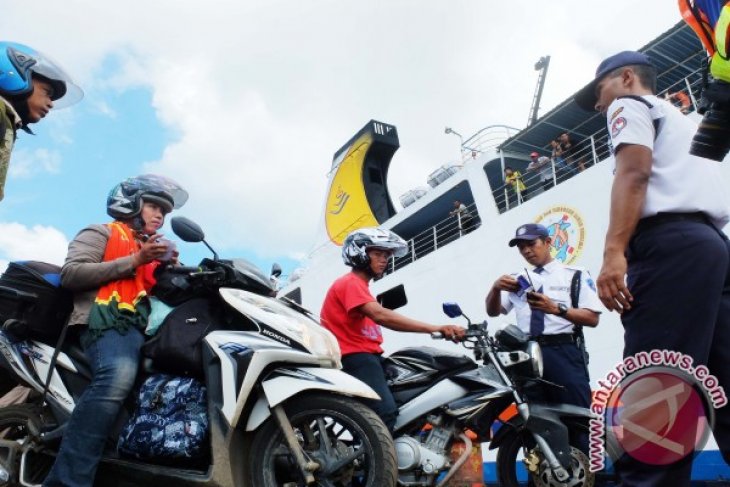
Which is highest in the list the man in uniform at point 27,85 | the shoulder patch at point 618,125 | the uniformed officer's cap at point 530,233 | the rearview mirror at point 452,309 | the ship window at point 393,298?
the uniformed officer's cap at point 530,233

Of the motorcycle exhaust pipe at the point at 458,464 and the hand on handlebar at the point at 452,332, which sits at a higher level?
the hand on handlebar at the point at 452,332

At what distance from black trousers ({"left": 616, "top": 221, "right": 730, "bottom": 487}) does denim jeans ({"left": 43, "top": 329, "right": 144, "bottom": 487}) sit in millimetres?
1814

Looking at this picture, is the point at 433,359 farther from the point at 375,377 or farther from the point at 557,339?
the point at 557,339

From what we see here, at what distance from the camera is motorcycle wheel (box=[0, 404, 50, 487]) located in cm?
228

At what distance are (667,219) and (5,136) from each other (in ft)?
6.66

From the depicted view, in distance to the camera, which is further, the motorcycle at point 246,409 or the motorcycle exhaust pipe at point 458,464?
the motorcycle exhaust pipe at point 458,464

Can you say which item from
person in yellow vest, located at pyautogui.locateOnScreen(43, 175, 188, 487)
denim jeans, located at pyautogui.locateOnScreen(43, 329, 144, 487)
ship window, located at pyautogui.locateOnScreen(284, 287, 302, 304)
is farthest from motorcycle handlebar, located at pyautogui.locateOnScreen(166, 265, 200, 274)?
ship window, located at pyautogui.locateOnScreen(284, 287, 302, 304)

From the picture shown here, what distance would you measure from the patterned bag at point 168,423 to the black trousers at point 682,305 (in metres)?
1.51

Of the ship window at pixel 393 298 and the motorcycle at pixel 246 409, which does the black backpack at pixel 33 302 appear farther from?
the ship window at pixel 393 298

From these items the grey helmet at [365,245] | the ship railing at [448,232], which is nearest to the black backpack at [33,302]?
the grey helmet at [365,245]

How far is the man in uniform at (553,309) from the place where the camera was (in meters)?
3.27

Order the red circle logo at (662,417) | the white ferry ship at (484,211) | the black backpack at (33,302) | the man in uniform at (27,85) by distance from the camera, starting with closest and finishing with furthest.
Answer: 1. the red circle logo at (662,417)
2. the man in uniform at (27,85)
3. the black backpack at (33,302)
4. the white ferry ship at (484,211)

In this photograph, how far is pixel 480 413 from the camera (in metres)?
2.86

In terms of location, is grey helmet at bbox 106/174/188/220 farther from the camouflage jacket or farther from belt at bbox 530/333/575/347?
belt at bbox 530/333/575/347
